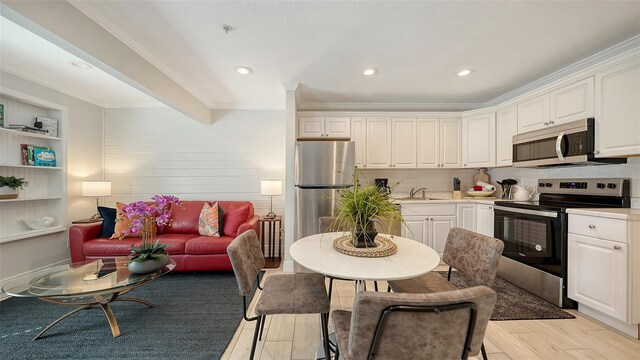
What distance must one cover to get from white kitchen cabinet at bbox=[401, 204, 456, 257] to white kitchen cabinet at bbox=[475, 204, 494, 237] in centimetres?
29

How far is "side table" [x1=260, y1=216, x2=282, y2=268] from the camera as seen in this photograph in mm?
3514

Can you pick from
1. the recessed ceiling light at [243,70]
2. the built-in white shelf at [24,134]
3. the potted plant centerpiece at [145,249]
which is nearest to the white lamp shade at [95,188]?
the built-in white shelf at [24,134]

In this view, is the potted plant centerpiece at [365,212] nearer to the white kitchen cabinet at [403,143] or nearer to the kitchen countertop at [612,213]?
the kitchen countertop at [612,213]

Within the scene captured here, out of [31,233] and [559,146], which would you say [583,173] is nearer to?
[559,146]

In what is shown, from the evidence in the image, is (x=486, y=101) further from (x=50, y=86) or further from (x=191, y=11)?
(x=50, y=86)

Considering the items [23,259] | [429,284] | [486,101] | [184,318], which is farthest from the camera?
[486,101]

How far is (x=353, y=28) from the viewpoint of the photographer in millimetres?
1952

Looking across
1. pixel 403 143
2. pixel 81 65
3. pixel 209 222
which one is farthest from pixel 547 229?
pixel 81 65

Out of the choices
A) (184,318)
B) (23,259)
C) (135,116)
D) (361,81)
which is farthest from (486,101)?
(23,259)

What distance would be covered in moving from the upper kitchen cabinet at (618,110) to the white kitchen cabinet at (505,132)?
0.88 meters

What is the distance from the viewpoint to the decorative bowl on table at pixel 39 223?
2939 millimetres

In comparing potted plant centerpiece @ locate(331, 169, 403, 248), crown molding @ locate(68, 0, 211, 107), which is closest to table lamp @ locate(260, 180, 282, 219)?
crown molding @ locate(68, 0, 211, 107)

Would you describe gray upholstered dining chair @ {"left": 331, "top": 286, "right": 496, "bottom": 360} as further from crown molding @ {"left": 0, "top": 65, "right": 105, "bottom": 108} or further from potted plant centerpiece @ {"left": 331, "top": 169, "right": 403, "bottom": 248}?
crown molding @ {"left": 0, "top": 65, "right": 105, "bottom": 108}

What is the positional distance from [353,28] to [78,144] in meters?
4.15
